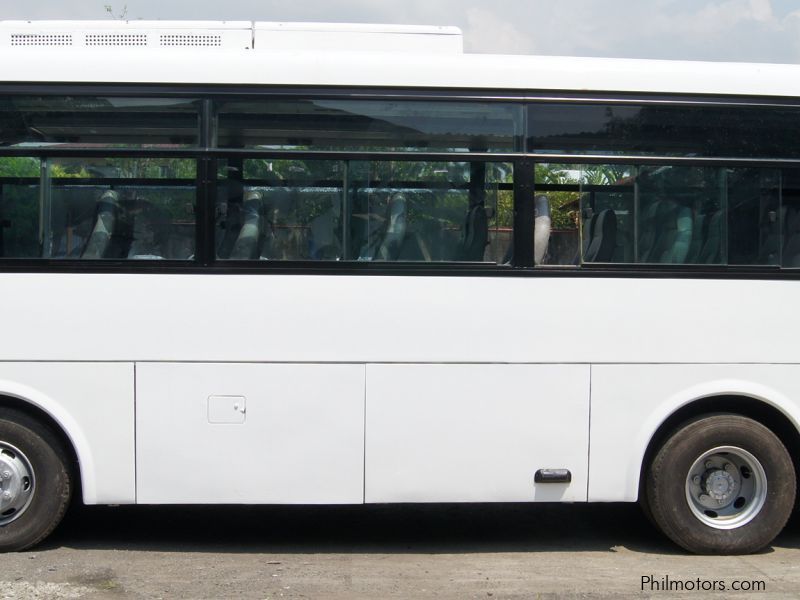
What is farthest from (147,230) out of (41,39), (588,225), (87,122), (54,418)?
(588,225)

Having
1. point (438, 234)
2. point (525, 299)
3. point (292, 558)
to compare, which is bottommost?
point (292, 558)

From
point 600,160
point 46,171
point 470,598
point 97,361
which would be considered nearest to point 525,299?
point 600,160

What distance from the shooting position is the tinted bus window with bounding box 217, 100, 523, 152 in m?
6.21

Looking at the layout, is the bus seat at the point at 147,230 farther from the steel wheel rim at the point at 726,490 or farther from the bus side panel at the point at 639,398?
the steel wheel rim at the point at 726,490

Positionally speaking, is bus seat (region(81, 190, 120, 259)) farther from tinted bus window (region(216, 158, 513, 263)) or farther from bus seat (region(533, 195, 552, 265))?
bus seat (region(533, 195, 552, 265))

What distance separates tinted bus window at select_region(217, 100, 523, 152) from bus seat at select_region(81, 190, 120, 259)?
0.79 metres

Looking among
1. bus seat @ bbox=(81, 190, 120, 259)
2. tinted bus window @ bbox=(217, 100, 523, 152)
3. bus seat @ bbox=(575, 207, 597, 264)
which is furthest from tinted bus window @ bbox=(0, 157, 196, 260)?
bus seat @ bbox=(575, 207, 597, 264)

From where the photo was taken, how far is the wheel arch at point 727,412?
6.38m

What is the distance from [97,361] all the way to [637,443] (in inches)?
138

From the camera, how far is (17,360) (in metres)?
6.09

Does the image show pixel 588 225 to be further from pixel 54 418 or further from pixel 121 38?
pixel 54 418

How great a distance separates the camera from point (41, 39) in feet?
21.3

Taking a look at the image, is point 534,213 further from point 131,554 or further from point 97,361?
point 131,554

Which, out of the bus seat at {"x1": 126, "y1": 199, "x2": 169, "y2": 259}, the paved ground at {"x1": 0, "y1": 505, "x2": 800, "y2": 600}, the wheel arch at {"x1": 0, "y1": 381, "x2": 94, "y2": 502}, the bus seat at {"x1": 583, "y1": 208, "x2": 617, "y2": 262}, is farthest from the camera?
→ the bus seat at {"x1": 583, "y1": 208, "x2": 617, "y2": 262}
